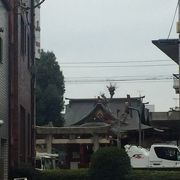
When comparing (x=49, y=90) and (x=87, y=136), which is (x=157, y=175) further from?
(x=49, y=90)

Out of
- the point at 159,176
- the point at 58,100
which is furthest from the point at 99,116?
the point at 159,176

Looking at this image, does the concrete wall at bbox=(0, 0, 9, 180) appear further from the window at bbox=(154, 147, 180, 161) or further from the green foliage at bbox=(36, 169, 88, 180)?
the window at bbox=(154, 147, 180, 161)

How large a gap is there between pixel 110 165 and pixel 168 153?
14148mm

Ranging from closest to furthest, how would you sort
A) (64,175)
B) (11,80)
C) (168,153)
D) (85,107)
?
(11,80), (64,175), (168,153), (85,107)

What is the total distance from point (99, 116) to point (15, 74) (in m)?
40.6

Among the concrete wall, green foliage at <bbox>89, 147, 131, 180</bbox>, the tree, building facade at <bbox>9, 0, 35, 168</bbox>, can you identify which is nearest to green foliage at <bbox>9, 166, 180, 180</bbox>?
green foliage at <bbox>89, 147, 131, 180</bbox>

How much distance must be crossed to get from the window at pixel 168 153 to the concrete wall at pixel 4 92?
1565 centimetres

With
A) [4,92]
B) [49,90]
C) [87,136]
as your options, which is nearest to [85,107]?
[49,90]

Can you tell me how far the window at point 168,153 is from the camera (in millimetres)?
35500

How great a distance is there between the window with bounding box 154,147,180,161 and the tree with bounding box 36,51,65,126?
2679 cm

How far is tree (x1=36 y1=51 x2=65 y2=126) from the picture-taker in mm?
61469

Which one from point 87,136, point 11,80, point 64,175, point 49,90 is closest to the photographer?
point 11,80

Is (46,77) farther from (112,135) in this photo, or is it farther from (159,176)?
(159,176)

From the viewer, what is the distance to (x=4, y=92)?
21.3m
